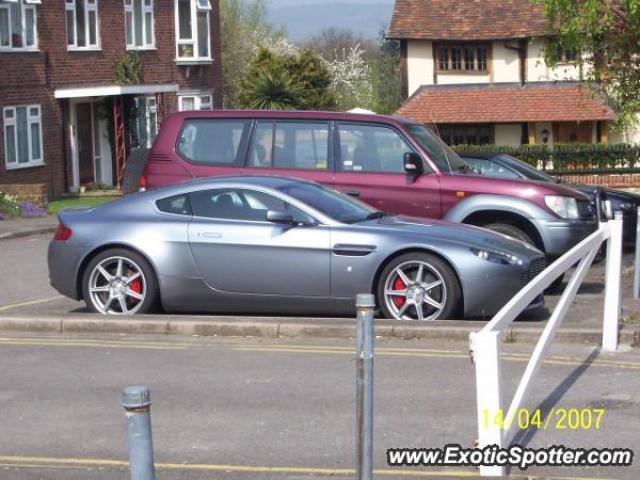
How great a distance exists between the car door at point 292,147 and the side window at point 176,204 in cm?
219

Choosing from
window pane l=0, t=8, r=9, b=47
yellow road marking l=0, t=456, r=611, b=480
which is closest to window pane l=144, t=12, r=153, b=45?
window pane l=0, t=8, r=9, b=47

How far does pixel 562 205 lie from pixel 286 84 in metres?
29.0

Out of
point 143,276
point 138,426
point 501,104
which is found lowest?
point 143,276

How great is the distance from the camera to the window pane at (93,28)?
1367 inches

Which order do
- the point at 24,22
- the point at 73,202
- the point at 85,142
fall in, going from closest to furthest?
the point at 73,202 → the point at 24,22 → the point at 85,142

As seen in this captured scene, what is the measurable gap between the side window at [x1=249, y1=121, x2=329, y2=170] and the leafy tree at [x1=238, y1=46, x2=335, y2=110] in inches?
1058

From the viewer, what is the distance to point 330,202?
11734mm

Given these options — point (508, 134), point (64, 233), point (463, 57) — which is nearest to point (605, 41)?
point (64, 233)

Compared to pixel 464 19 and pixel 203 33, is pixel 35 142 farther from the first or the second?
pixel 464 19

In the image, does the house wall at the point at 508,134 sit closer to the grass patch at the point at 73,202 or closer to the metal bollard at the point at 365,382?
the grass patch at the point at 73,202

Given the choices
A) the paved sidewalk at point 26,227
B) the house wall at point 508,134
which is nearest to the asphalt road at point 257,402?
the paved sidewalk at point 26,227

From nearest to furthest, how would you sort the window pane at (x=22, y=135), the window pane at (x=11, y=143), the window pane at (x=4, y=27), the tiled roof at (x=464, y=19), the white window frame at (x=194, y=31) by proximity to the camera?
the window pane at (x=4, y=27), the window pane at (x=11, y=143), the window pane at (x=22, y=135), the white window frame at (x=194, y=31), the tiled roof at (x=464, y=19)

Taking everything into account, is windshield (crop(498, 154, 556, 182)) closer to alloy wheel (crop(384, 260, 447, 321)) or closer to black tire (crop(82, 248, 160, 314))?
alloy wheel (crop(384, 260, 447, 321))

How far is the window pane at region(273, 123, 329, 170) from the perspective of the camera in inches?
547
